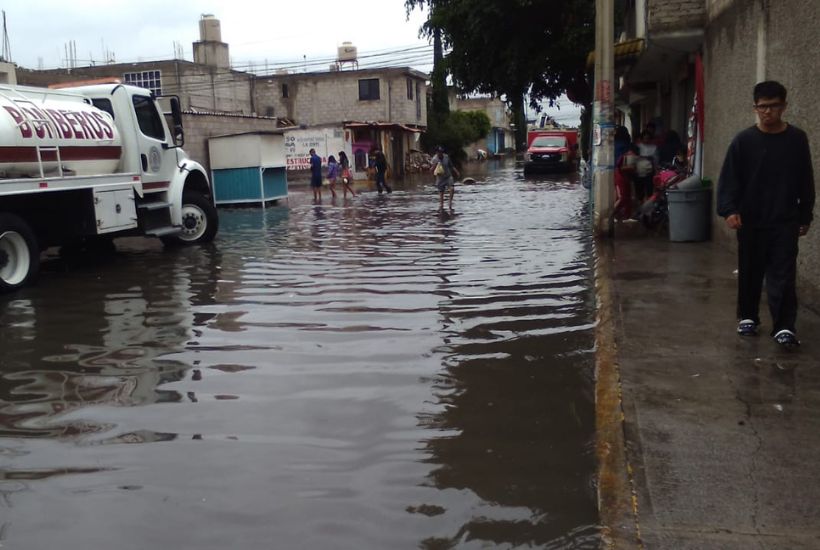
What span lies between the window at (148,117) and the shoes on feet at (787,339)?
10840mm

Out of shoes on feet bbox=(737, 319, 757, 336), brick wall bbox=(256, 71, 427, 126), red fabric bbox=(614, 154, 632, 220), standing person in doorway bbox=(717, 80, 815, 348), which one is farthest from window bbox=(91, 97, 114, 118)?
brick wall bbox=(256, 71, 427, 126)

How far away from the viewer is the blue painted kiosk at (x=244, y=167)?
26125mm

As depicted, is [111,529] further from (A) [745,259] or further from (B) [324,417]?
(A) [745,259]

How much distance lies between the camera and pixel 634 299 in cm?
792

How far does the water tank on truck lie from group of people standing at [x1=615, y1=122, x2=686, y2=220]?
29.3 feet

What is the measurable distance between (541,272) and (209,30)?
150 ft

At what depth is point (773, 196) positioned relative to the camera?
5.95 m

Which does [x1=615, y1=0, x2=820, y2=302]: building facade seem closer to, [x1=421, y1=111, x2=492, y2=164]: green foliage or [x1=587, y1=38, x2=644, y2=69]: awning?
[x1=587, y1=38, x2=644, y2=69]: awning

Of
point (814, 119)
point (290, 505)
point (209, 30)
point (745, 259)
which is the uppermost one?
point (209, 30)

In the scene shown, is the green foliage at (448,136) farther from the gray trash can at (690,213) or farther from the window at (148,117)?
the gray trash can at (690,213)

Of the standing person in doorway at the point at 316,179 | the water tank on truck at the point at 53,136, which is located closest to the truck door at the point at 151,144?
the water tank on truck at the point at 53,136

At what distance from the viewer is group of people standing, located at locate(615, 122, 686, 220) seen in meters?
15.3

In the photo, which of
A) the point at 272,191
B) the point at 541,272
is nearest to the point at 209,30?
the point at 272,191

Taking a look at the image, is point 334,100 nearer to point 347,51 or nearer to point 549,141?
point 347,51
